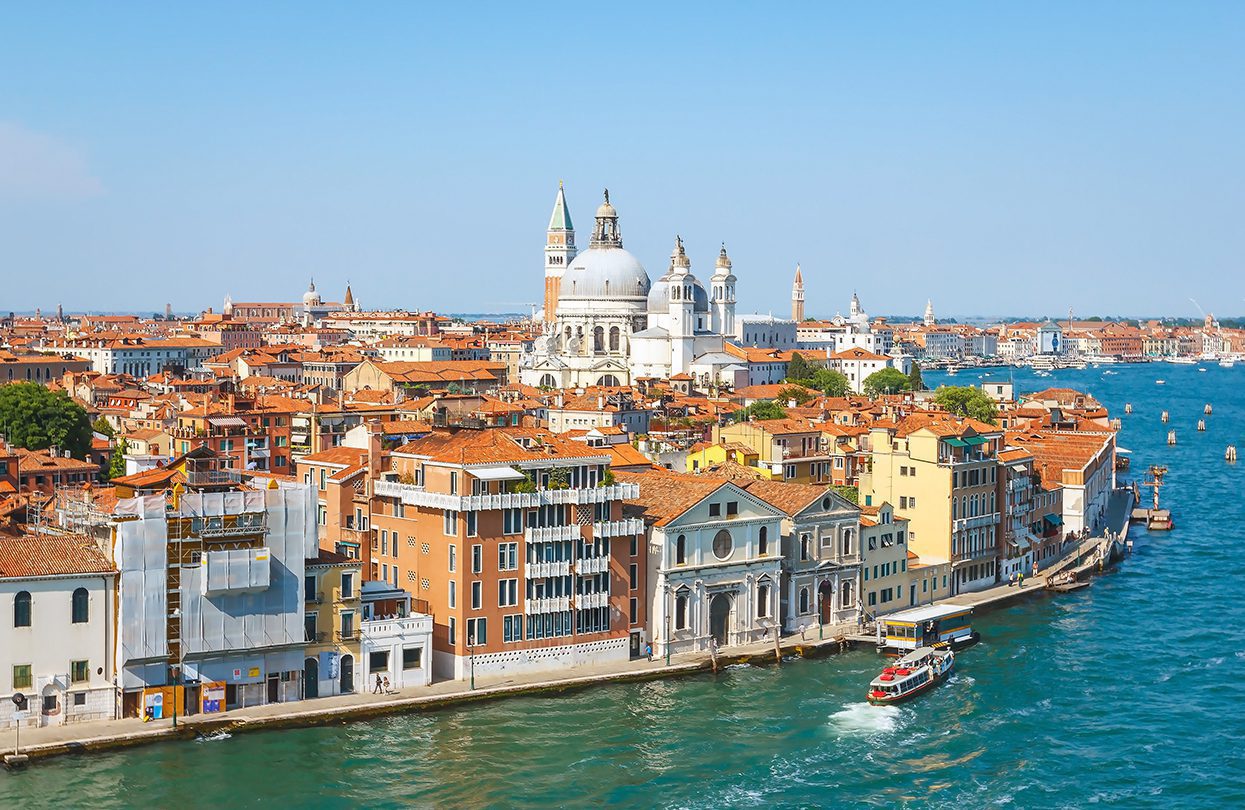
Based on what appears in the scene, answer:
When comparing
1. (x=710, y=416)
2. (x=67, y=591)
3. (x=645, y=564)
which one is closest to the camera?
(x=67, y=591)

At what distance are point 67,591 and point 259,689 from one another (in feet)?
8.81

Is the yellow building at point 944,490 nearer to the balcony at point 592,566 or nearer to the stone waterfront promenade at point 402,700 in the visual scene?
the stone waterfront promenade at point 402,700

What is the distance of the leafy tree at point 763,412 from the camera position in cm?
5000

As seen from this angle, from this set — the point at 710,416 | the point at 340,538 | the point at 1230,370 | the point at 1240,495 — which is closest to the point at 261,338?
the point at 710,416

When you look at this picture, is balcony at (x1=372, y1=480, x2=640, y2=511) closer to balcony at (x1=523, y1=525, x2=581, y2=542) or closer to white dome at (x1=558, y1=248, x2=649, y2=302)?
balcony at (x1=523, y1=525, x2=581, y2=542)

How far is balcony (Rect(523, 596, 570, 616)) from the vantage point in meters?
23.2

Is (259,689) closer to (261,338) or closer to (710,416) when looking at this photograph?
(710,416)

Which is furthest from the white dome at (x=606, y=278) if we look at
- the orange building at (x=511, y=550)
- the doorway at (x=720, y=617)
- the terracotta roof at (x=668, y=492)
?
the orange building at (x=511, y=550)

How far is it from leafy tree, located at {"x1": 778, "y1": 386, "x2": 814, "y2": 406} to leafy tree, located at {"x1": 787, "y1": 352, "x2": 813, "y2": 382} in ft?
38.0

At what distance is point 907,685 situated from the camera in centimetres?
2325

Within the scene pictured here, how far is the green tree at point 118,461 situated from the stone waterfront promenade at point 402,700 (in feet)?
49.1

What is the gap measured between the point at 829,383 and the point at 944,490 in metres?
45.6

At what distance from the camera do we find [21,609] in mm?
19453

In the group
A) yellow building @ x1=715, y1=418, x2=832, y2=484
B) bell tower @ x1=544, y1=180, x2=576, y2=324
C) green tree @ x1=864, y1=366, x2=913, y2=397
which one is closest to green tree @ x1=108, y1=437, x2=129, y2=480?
yellow building @ x1=715, y1=418, x2=832, y2=484
